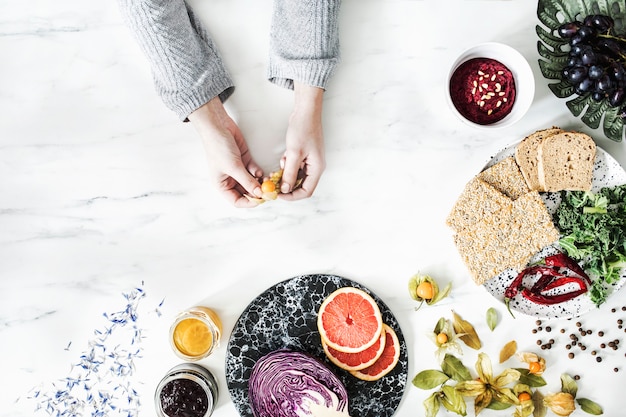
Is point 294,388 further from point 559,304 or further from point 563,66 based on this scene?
point 563,66

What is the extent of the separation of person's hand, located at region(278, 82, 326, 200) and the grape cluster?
65 centimetres

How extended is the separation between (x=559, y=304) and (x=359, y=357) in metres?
0.56

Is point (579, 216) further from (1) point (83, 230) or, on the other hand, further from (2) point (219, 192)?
(1) point (83, 230)

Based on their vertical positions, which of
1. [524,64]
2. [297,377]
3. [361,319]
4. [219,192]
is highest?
[524,64]

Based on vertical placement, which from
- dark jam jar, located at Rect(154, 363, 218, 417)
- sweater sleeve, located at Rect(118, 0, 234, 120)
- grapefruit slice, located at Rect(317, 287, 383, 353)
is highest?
sweater sleeve, located at Rect(118, 0, 234, 120)

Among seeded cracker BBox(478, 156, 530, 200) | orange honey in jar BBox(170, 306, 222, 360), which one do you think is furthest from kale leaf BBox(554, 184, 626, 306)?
orange honey in jar BBox(170, 306, 222, 360)

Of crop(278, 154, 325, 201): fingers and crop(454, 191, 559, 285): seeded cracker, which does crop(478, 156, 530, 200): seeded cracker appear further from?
crop(278, 154, 325, 201): fingers

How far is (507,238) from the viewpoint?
138 centimetres

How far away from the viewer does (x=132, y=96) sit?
1424mm

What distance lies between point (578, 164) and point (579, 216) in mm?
136

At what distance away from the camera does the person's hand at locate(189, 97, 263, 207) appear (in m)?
1.29

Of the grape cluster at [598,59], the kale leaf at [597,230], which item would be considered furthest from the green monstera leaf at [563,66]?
the kale leaf at [597,230]

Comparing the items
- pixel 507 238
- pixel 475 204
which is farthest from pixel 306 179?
pixel 507 238

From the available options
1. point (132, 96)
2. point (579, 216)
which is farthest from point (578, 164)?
point (132, 96)
